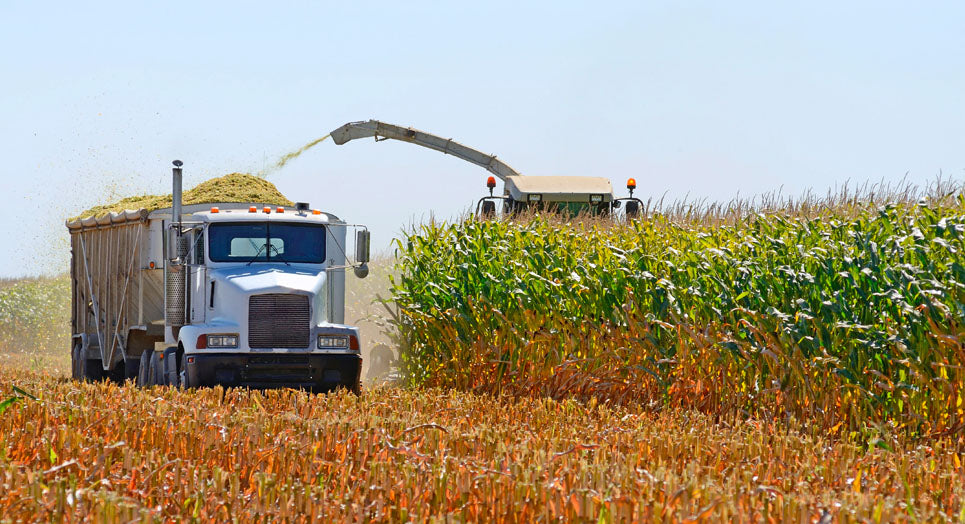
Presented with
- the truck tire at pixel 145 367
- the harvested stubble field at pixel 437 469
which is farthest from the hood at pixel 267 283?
the harvested stubble field at pixel 437 469

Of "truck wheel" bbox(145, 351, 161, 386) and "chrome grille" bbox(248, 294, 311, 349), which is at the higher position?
"chrome grille" bbox(248, 294, 311, 349)

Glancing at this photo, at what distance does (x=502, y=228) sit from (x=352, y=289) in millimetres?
17688

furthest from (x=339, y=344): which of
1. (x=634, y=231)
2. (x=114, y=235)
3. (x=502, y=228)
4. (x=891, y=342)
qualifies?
(x=891, y=342)

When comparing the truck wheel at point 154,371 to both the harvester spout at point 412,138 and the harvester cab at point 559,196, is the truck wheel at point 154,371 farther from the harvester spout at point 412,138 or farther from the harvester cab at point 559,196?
the harvester spout at point 412,138

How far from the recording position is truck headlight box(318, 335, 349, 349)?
42.4 feet

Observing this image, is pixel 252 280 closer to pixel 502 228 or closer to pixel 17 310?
pixel 502 228

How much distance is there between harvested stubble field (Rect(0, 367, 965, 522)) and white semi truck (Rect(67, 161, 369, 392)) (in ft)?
11.6

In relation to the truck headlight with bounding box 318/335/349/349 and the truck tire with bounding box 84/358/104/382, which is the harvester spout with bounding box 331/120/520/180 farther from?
the truck headlight with bounding box 318/335/349/349

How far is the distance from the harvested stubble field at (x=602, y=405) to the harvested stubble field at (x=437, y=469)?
2cm

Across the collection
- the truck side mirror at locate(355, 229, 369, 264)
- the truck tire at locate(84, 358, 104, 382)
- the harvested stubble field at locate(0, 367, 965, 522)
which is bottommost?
the truck tire at locate(84, 358, 104, 382)

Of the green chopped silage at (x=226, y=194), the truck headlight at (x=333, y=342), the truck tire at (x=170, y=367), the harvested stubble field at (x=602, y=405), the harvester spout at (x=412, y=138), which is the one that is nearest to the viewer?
the harvested stubble field at (x=602, y=405)

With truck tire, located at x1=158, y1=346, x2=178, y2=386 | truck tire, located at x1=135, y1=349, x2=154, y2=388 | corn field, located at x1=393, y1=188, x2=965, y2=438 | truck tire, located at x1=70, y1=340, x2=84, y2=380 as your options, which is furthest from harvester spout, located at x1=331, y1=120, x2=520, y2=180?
truck tire, located at x1=158, y1=346, x2=178, y2=386

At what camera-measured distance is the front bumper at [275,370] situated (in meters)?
12.7

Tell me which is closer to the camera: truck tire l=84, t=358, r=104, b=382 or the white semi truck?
the white semi truck
